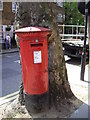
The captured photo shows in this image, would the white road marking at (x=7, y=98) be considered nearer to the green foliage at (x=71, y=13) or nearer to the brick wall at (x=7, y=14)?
the brick wall at (x=7, y=14)

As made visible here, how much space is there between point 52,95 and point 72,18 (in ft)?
78.4

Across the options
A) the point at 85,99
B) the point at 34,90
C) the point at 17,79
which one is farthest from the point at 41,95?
the point at 17,79

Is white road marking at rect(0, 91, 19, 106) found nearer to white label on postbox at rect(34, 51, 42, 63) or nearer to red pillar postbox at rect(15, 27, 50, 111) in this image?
red pillar postbox at rect(15, 27, 50, 111)

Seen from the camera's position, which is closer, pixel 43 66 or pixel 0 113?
pixel 43 66

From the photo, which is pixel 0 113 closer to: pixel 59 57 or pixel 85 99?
pixel 59 57

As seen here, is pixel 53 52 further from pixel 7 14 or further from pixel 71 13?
pixel 71 13

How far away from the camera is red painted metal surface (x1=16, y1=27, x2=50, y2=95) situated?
296 centimetres

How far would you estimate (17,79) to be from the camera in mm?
6508

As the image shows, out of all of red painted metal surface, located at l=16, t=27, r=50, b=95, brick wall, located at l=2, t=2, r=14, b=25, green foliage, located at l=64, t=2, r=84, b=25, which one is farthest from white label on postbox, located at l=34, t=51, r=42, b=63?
green foliage, located at l=64, t=2, r=84, b=25

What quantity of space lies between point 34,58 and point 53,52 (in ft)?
2.21

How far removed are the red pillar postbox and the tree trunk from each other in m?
0.36

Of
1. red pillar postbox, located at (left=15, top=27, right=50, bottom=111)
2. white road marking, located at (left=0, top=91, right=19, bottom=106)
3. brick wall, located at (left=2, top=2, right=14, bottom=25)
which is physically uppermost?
brick wall, located at (left=2, top=2, right=14, bottom=25)

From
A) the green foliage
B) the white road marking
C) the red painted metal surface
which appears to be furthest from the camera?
the green foliage

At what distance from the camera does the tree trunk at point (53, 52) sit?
11.5 ft
